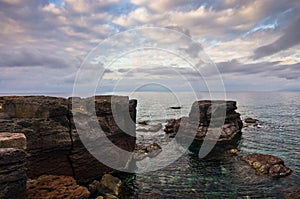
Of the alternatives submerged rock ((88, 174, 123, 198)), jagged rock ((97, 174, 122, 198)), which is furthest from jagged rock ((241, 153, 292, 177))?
submerged rock ((88, 174, 123, 198))

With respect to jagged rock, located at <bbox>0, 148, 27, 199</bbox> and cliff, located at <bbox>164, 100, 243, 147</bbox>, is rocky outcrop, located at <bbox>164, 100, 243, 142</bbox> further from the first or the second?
jagged rock, located at <bbox>0, 148, 27, 199</bbox>

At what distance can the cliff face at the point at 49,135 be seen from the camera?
27625 mm

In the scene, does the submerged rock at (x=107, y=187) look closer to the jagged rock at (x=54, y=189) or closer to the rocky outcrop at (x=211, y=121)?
the jagged rock at (x=54, y=189)

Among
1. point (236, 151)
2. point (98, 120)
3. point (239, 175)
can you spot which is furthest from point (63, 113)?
point (236, 151)

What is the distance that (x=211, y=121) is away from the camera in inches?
2616

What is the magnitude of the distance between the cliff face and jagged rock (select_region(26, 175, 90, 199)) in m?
10.8

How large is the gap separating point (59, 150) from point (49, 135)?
8.23 feet

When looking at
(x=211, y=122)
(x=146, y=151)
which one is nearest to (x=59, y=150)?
(x=146, y=151)

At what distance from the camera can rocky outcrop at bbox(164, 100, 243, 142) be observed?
2547 inches

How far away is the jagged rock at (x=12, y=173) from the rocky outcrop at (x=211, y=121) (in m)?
53.4

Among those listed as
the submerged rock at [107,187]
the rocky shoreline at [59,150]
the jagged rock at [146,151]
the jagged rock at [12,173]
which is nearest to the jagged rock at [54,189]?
the rocky shoreline at [59,150]

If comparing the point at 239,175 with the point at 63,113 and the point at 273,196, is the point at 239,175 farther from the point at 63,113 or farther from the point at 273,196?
the point at 63,113

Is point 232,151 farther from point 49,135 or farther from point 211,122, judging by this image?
point 49,135

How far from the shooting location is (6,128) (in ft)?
83.0
